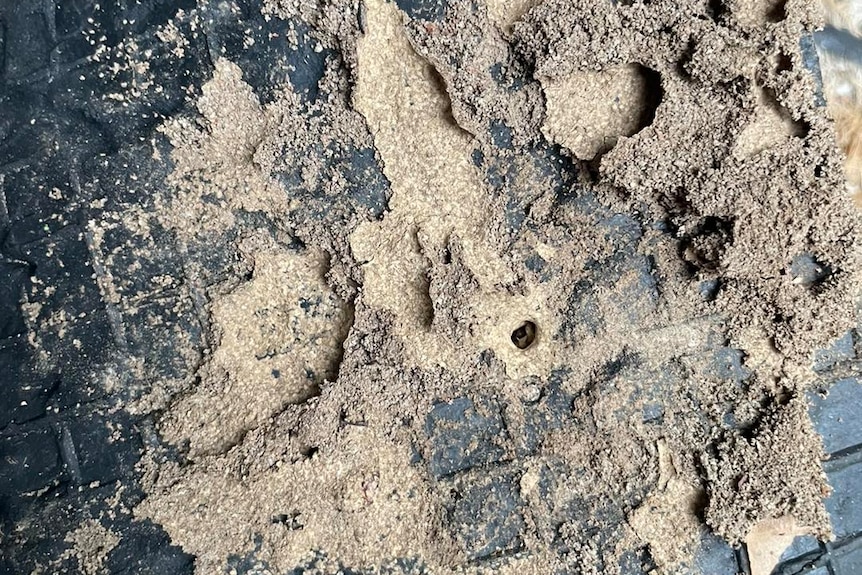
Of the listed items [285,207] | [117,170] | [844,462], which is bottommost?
[844,462]

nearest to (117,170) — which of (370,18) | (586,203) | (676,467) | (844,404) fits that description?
(370,18)

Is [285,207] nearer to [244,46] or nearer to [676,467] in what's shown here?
[244,46]

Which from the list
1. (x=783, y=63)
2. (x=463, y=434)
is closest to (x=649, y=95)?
(x=783, y=63)

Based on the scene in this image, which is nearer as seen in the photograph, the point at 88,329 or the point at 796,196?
the point at 796,196

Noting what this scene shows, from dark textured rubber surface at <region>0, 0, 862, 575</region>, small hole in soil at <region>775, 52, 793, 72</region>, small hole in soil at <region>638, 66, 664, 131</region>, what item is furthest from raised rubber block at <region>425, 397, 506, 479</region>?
small hole in soil at <region>775, 52, 793, 72</region>

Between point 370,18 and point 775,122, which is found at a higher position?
point 370,18

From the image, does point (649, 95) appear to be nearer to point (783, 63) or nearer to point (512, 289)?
point (783, 63)

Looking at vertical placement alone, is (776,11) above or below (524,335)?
above
